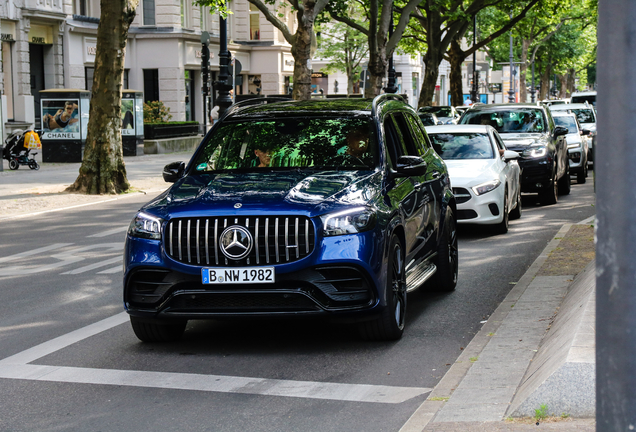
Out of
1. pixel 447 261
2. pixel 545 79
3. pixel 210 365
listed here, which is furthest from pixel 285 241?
pixel 545 79

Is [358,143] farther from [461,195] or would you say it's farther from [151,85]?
[151,85]

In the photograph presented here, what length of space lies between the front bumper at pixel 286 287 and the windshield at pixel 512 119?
12836 mm

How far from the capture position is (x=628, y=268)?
9.12 feet

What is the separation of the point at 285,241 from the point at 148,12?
41984 millimetres

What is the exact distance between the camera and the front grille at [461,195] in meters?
13.2

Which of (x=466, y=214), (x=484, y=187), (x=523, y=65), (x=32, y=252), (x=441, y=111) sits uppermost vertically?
(x=523, y=65)

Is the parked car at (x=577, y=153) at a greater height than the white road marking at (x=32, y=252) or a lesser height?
greater

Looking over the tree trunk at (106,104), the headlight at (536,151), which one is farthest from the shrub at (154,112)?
the headlight at (536,151)

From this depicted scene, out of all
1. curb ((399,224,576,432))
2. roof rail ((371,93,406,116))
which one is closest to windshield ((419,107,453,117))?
curb ((399,224,576,432))

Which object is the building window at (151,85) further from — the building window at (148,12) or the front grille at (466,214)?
the front grille at (466,214)

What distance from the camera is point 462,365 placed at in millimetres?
Result: 6184

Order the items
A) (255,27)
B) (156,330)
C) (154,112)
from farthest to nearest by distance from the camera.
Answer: (255,27)
(154,112)
(156,330)

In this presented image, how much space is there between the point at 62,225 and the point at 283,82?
43.8m

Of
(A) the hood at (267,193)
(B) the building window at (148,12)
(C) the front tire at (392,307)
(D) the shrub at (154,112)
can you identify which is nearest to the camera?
(A) the hood at (267,193)
